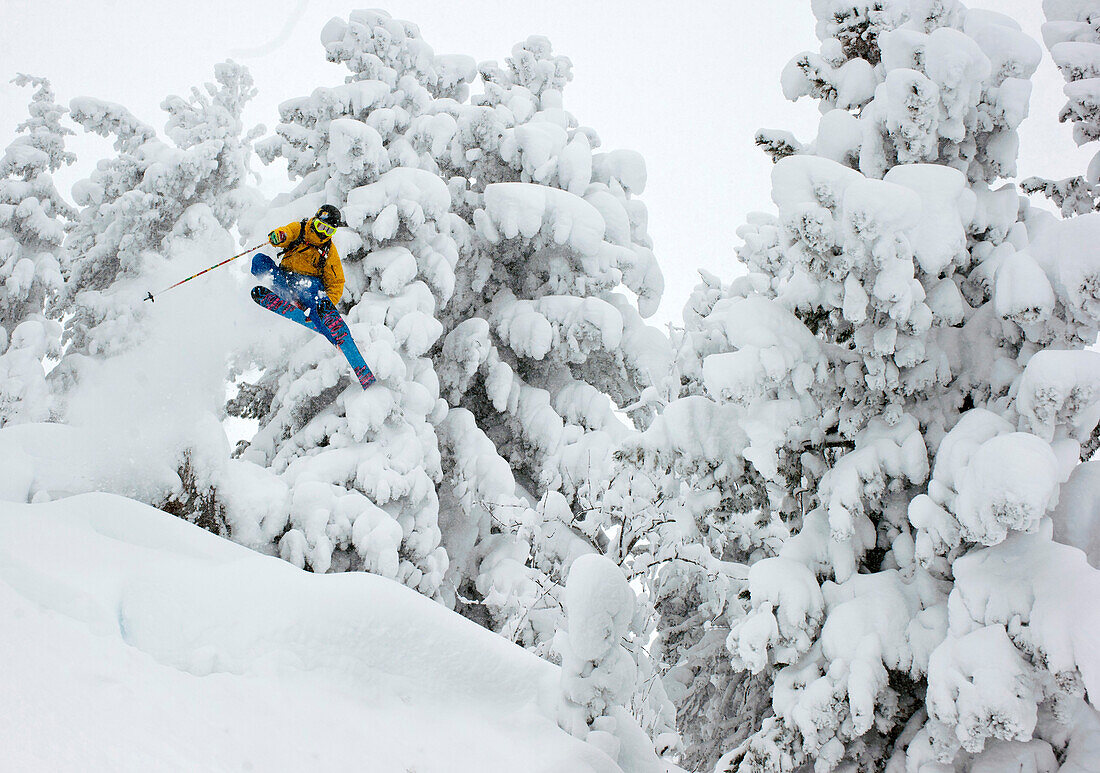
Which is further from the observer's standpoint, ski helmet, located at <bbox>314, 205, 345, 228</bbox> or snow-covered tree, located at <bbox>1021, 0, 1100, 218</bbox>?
ski helmet, located at <bbox>314, 205, 345, 228</bbox>

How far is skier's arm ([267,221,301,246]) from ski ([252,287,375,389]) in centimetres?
84

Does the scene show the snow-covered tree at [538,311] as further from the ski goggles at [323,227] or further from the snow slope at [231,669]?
the snow slope at [231,669]

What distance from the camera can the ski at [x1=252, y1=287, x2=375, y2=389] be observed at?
1032cm

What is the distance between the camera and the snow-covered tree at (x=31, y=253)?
1213 centimetres

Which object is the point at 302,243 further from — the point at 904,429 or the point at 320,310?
the point at 904,429

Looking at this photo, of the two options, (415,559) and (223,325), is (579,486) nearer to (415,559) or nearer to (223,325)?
(415,559)

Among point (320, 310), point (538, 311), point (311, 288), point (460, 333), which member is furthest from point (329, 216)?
point (538, 311)

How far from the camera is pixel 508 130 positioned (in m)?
13.7

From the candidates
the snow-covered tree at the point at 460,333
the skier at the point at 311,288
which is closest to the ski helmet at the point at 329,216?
the skier at the point at 311,288

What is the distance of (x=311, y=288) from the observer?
1047cm

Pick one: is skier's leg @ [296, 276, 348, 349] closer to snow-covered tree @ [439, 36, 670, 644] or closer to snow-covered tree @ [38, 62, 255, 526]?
snow-covered tree @ [38, 62, 255, 526]

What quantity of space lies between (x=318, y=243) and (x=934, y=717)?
8.91 metres

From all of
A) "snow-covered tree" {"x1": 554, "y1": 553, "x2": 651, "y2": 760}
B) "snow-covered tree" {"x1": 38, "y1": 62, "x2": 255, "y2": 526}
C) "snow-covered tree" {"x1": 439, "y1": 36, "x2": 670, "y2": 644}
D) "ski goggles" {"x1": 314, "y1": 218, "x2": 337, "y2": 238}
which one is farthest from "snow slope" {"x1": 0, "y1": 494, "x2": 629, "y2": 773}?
"snow-covered tree" {"x1": 439, "y1": 36, "x2": 670, "y2": 644}

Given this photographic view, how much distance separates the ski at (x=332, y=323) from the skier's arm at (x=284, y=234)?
0.84m
